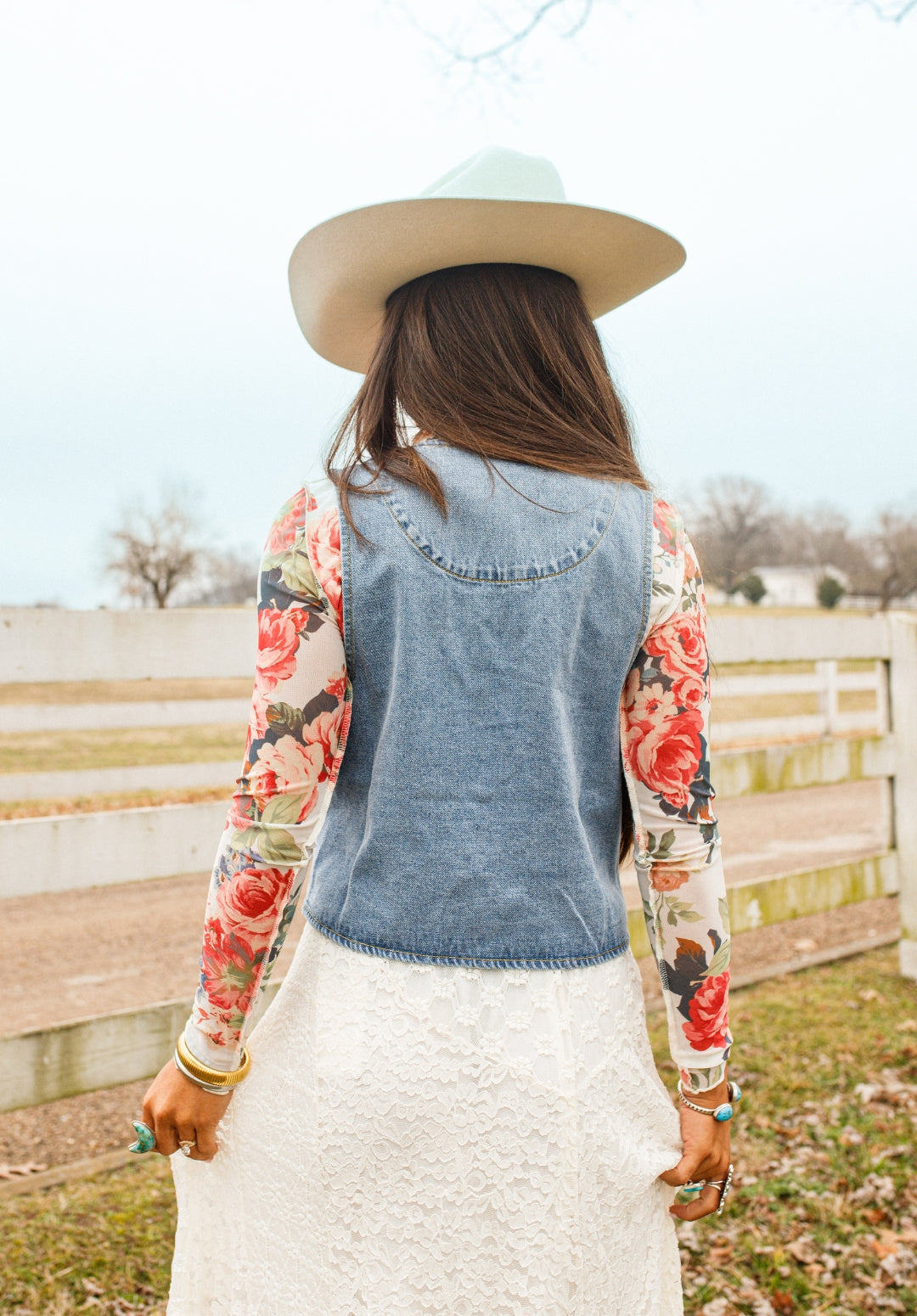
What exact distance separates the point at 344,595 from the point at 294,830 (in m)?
0.28

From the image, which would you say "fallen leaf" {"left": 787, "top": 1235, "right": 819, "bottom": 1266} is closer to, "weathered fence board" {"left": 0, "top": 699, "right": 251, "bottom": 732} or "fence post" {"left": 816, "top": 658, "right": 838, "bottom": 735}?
"weathered fence board" {"left": 0, "top": 699, "right": 251, "bottom": 732}

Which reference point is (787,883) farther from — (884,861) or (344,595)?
(344,595)

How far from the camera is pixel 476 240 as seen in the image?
1260mm

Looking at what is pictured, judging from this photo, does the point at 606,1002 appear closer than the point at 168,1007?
Yes

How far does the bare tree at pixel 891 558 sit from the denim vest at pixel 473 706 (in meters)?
34.4

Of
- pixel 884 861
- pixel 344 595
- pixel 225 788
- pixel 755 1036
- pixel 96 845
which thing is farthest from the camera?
pixel 225 788

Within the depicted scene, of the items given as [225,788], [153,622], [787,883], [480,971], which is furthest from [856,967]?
[225,788]

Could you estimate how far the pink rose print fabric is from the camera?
116 cm

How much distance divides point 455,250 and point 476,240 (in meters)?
0.03

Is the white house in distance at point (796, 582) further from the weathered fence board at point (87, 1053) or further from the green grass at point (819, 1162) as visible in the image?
the weathered fence board at point (87, 1053)

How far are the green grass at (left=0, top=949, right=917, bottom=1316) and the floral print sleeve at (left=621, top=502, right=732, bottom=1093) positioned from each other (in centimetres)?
145

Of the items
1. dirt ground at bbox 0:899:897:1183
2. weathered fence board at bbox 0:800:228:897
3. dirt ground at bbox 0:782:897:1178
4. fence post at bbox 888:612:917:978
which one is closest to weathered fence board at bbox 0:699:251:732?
weathered fence board at bbox 0:800:228:897

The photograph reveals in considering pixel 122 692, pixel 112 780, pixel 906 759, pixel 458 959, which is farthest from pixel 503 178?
pixel 122 692

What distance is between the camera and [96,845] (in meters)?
2.45
